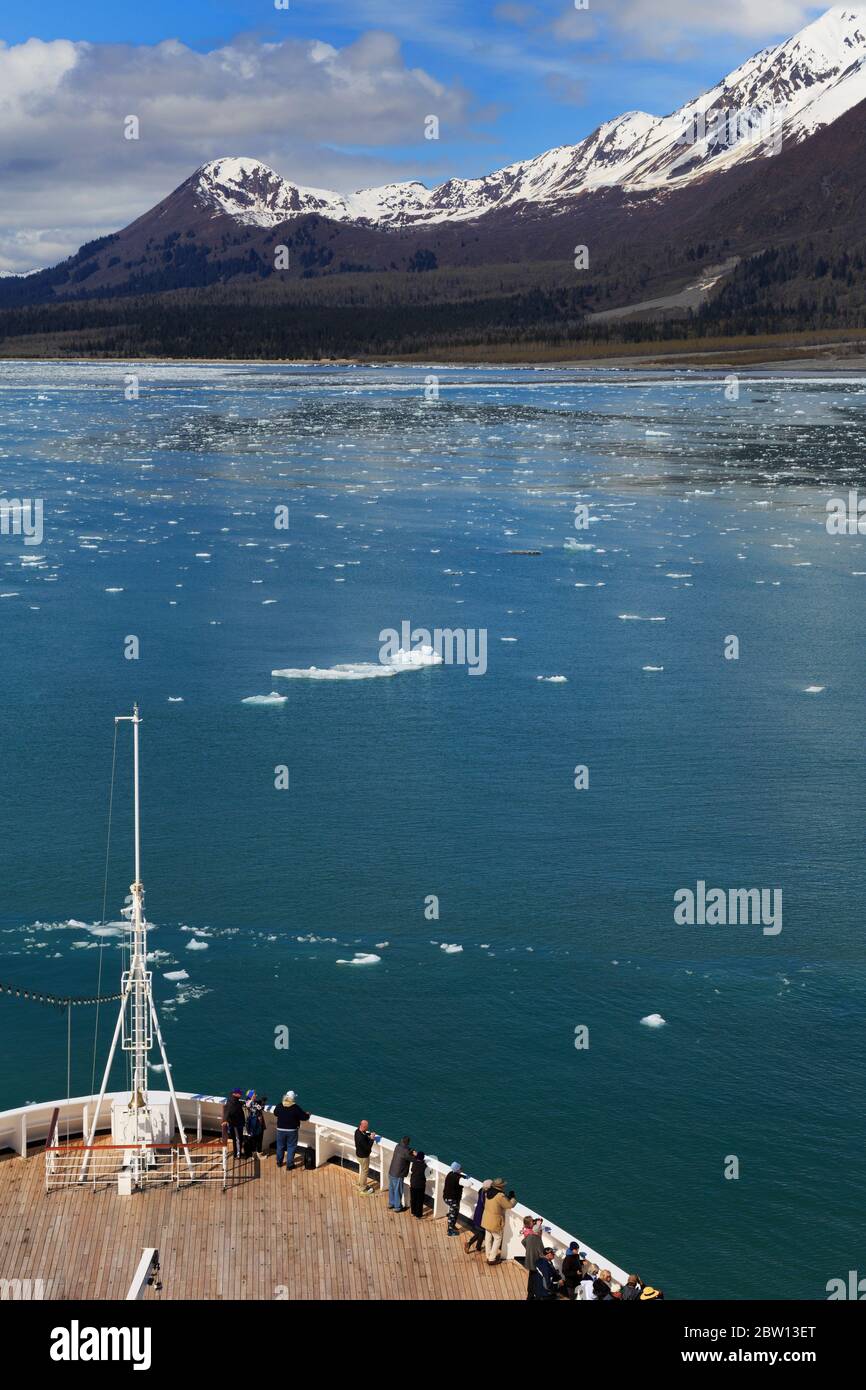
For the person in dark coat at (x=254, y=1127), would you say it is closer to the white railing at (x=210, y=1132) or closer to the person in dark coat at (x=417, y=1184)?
the white railing at (x=210, y=1132)

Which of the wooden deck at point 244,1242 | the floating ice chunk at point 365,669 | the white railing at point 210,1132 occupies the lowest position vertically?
the wooden deck at point 244,1242

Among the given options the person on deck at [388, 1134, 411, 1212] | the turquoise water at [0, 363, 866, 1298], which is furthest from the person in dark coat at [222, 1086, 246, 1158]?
the turquoise water at [0, 363, 866, 1298]

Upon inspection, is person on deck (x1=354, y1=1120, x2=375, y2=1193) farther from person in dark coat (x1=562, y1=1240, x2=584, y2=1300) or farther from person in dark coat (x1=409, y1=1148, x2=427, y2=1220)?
person in dark coat (x1=562, y1=1240, x2=584, y2=1300)

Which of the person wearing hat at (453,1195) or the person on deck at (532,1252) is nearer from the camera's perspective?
the person on deck at (532,1252)

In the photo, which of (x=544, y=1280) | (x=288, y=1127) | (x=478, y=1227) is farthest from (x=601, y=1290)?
(x=288, y=1127)

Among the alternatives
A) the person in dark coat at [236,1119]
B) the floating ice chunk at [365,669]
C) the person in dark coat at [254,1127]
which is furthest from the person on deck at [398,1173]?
the floating ice chunk at [365,669]
